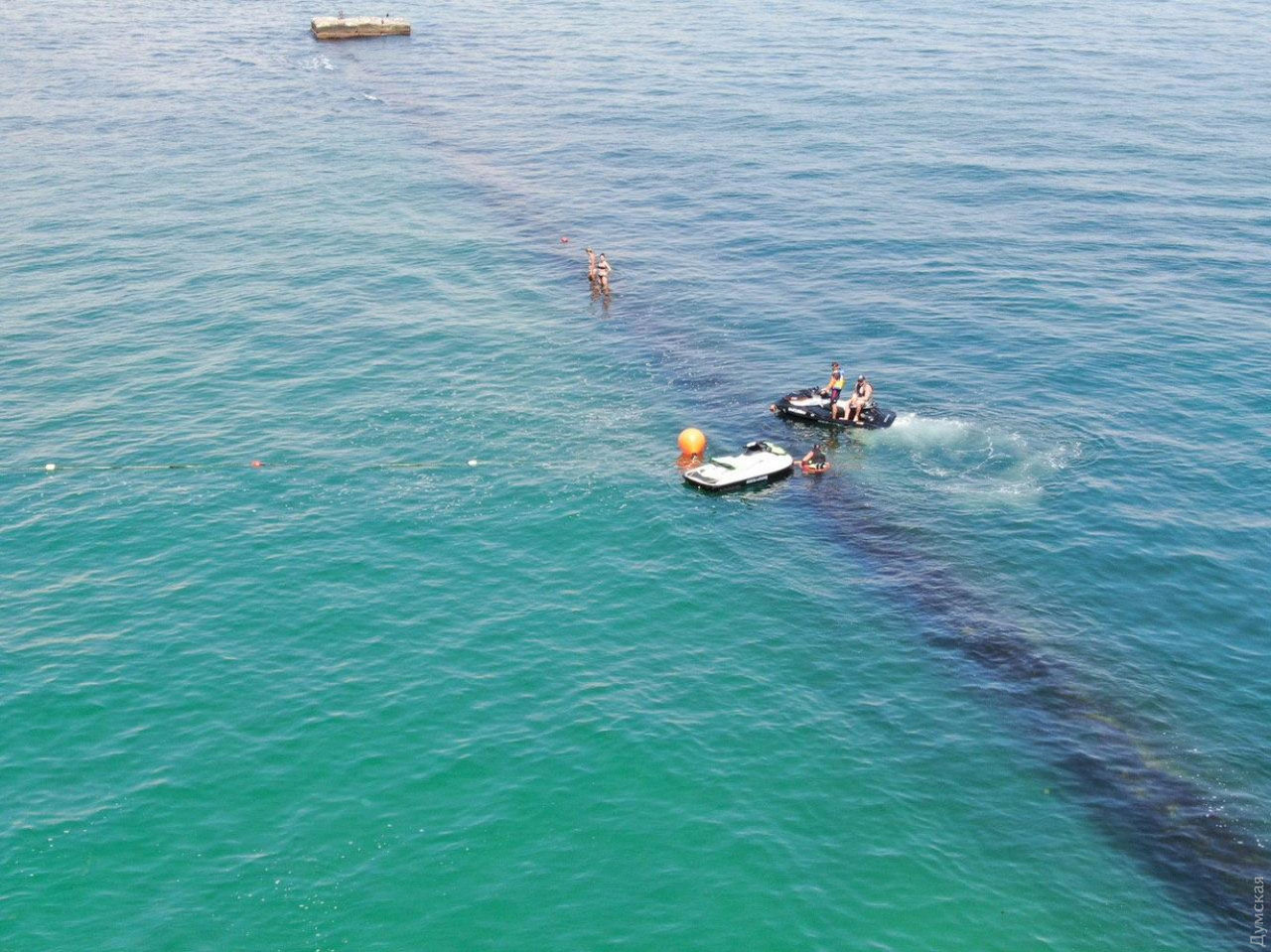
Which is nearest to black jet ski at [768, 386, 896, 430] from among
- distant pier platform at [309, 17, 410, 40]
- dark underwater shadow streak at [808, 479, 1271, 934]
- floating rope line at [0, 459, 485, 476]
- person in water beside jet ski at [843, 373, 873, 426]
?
person in water beside jet ski at [843, 373, 873, 426]

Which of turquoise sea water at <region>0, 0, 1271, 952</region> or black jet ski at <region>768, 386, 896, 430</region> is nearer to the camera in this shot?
turquoise sea water at <region>0, 0, 1271, 952</region>

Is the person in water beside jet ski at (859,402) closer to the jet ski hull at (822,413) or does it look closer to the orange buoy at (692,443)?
the jet ski hull at (822,413)

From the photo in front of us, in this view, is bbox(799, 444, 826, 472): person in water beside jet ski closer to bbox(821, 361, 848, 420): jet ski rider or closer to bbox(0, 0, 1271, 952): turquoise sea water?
bbox(0, 0, 1271, 952): turquoise sea water

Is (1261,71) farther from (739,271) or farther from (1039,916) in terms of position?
(1039,916)

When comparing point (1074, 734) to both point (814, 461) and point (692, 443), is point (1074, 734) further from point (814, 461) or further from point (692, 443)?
point (692, 443)

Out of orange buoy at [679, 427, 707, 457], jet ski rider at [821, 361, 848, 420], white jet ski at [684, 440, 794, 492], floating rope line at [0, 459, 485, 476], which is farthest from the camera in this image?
jet ski rider at [821, 361, 848, 420]

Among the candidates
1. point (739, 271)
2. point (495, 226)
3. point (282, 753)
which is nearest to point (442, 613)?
point (282, 753)
